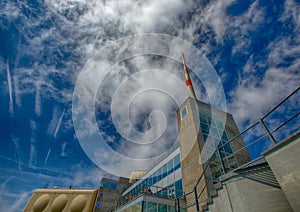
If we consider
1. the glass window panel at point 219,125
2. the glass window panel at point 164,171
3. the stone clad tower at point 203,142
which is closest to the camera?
the stone clad tower at point 203,142

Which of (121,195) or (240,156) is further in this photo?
(121,195)

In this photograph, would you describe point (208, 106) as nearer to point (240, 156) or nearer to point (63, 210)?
point (240, 156)

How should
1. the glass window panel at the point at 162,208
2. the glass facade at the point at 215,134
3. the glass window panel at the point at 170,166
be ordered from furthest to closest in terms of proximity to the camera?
the glass window panel at the point at 170,166 < the glass facade at the point at 215,134 < the glass window panel at the point at 162,208

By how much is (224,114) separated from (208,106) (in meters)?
2.77

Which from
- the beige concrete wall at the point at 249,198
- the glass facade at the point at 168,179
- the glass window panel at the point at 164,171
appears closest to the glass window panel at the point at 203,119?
the glass facade at the point at 168,179

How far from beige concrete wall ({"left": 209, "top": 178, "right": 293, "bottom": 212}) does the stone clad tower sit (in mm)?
8266

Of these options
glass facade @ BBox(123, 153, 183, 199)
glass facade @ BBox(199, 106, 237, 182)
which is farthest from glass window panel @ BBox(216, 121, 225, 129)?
glass facade @ BBox(123, 153, 183, 199)

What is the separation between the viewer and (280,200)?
10.9 ft

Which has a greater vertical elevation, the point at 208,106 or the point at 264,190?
the point at 208,106

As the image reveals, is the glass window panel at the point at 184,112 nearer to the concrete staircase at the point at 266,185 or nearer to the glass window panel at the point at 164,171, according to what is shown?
the glass window panel at the point at 164,171

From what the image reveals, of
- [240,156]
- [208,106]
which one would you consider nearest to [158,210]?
[240,156]

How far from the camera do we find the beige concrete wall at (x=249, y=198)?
3355mm

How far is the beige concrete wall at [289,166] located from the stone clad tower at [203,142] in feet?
30.8

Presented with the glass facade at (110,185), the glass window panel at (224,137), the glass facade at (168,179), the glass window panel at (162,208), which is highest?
the glass window panel at (224,137)
